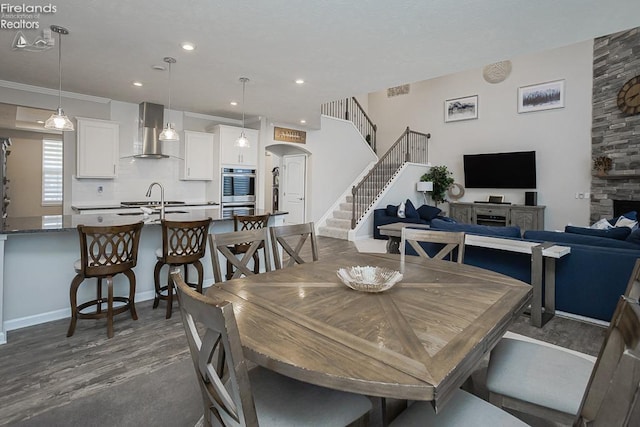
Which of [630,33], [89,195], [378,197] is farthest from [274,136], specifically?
[630,33]

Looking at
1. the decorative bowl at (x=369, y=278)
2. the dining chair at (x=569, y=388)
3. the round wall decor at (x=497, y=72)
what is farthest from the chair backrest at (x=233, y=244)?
the round wall decor at (x=497, y=72)

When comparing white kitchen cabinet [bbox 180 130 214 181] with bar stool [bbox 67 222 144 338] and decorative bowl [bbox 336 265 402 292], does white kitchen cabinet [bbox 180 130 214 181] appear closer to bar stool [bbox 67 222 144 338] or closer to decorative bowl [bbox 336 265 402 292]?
bar stool [bbox 67 222 144 338]

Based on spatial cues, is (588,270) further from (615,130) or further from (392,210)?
(615,130)

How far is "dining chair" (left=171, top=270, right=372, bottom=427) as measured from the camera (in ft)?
2.89

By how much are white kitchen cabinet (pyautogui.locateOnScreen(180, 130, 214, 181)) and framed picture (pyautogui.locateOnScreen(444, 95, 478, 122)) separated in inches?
250

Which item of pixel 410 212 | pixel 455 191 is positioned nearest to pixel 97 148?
pixel 410 212

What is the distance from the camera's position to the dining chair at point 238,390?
0.88 m

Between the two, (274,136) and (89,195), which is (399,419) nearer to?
(89,195)

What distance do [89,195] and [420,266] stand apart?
550 cm

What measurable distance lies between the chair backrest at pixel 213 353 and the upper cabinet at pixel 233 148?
5656 millimetres

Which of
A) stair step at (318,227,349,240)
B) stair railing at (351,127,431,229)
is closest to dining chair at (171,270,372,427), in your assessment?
stair step at (318,227,349,240)

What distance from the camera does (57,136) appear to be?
7.14 meters

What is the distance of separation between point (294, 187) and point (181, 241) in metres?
5.58

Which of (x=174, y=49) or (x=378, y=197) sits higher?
(x=174, y=49)
